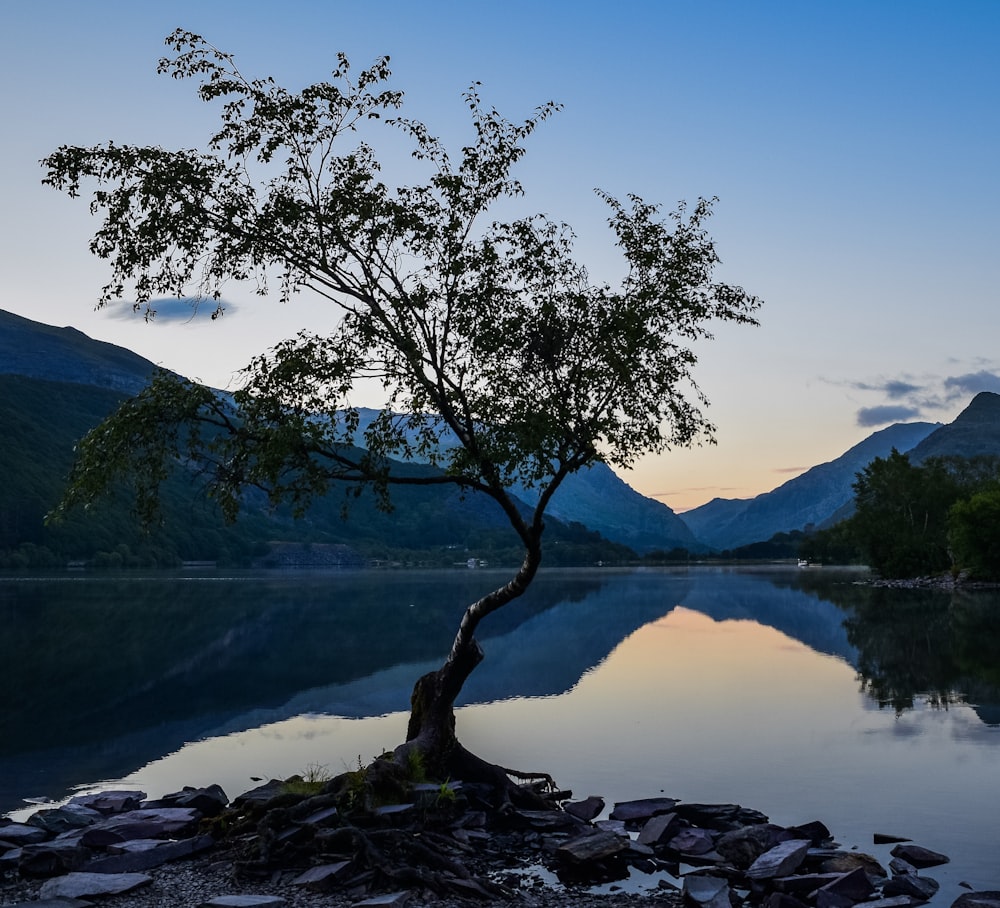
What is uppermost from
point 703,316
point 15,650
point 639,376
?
point 703,316

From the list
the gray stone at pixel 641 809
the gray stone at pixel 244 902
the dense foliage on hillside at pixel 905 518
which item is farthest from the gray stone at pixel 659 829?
the dense foliage on hillside at pixel 905 518

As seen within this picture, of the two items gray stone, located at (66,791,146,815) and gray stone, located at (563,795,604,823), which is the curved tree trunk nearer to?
gray stone, located at (563,795,604,823)

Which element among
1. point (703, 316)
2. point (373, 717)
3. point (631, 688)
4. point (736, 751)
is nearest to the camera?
point (703, 316)

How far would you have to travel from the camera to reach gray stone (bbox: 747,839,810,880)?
50.6 feet

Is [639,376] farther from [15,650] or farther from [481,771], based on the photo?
[15,650]

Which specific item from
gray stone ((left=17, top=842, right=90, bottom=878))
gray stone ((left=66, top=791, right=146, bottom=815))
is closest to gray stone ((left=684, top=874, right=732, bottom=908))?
gray stone ((left=17, top=842, right=90, bottom=878))

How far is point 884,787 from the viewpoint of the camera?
2295 cm

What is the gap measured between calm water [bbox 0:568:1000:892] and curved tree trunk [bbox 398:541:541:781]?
3.38m

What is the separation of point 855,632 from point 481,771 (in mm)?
51274

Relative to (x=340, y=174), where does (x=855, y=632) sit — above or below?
below

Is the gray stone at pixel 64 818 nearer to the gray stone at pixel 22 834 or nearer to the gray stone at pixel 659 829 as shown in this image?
the gray stone at pixel 22 834

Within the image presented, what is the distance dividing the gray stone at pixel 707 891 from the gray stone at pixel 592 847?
162 cm

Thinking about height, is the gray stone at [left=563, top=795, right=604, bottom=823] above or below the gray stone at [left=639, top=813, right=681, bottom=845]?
below

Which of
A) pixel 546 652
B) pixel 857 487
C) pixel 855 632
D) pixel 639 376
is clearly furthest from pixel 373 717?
pixel 857 487
